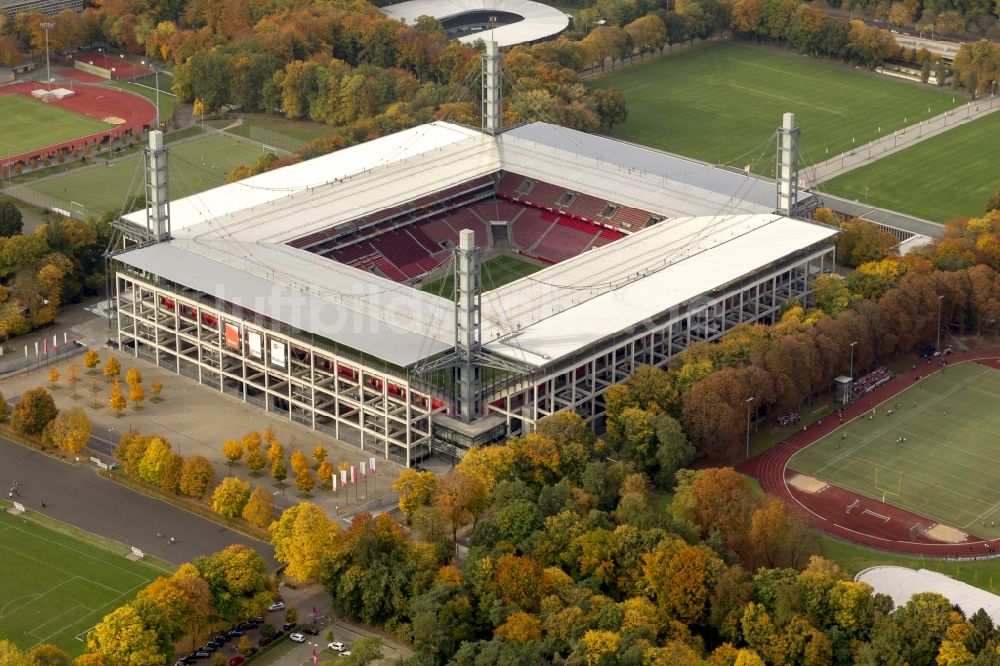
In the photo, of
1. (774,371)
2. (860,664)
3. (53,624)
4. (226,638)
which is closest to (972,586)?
(860,664)

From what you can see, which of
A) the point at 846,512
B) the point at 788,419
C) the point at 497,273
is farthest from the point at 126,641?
the point at 497,273

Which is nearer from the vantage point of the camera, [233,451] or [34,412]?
[233,451]

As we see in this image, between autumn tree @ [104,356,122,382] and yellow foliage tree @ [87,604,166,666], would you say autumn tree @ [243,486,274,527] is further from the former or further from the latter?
autumn tree @ [104,356,122,382]

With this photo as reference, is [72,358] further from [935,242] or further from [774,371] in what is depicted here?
[935,242]

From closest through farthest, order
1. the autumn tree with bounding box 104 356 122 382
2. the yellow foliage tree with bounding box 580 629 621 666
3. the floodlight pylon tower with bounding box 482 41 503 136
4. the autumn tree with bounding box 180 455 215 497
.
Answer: the yellow foliage tree with bounding box 580 629 621 666 < the autumn tree with bounding box 180 455 215 497 < the autumn tree with bounding box 104 356 122 382 < the floodlight pylon tower with bounding box 482 41 503 136

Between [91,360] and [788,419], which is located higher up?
[788,419]

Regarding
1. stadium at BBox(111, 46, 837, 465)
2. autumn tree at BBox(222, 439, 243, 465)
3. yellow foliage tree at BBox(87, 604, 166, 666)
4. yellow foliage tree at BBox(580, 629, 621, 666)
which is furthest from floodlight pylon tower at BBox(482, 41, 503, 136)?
yellow foliage tree at BBox(87, 604, 166, 666)

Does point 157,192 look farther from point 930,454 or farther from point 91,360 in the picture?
point 930,454
